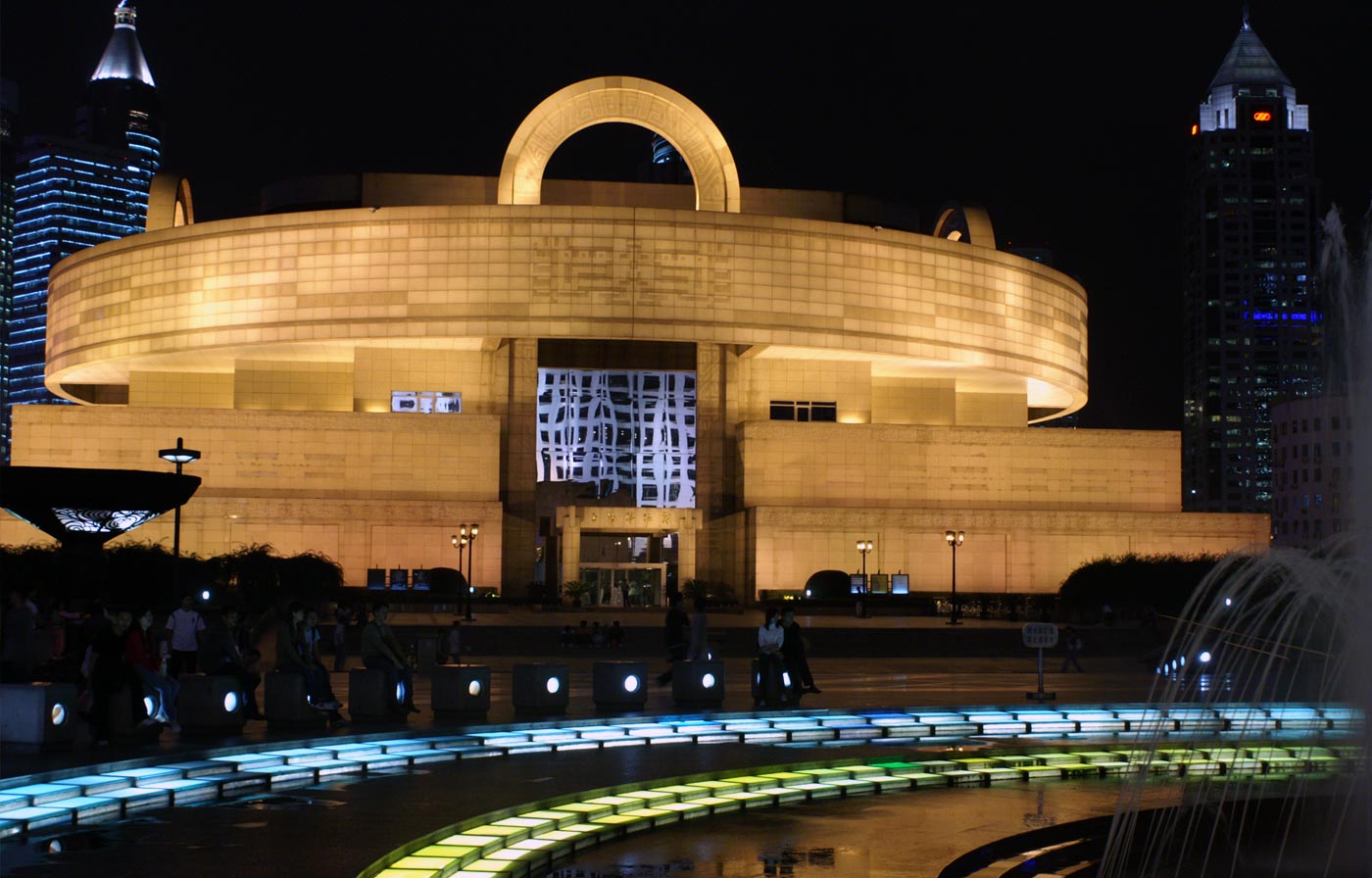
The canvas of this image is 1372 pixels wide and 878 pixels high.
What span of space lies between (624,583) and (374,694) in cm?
4300

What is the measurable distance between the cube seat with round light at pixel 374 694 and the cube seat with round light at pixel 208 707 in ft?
6.39

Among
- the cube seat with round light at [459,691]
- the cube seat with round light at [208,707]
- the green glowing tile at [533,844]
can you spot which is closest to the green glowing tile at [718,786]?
the green glowing tile at [533,844]

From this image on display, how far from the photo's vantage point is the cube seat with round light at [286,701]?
18438 millimetres

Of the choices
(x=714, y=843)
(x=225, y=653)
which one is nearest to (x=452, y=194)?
(x=225, y=653)

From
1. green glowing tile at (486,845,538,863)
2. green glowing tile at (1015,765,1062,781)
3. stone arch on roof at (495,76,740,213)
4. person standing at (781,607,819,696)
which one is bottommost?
green glowing tile at (1015,765,1062,781)

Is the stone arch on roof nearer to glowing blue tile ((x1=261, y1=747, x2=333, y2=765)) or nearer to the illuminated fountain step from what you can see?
the illuminated fountain step

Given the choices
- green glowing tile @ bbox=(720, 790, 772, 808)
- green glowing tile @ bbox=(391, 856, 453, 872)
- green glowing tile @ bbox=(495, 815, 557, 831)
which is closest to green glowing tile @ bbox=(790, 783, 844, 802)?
green glowing tile @ bbox=(720, 790, 772, 808)

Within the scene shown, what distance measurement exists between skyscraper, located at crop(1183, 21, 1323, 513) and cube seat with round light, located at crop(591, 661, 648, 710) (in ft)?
490

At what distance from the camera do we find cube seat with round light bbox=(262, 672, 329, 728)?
18.4 metres

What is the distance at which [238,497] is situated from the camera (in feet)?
194

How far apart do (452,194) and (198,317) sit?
38.0 feet

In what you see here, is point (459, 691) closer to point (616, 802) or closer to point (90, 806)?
point (616, 802)

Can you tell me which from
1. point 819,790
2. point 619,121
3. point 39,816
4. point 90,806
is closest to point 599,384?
point 619,121

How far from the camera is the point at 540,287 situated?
59.8m
